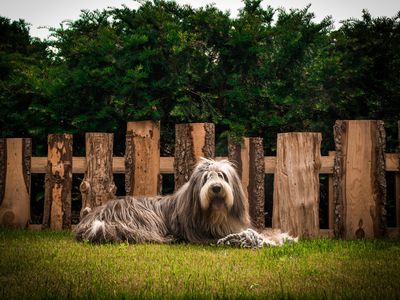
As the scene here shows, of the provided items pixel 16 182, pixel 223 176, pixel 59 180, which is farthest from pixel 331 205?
pixel 16 182

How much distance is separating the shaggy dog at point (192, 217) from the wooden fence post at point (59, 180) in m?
0.87

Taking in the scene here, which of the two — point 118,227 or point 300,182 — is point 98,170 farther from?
point 300,182

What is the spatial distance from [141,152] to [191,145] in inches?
26.7

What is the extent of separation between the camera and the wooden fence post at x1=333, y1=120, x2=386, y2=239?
20.6 ft

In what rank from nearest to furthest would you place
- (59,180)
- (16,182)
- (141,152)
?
(141,152)
(59,180)
(16,182)

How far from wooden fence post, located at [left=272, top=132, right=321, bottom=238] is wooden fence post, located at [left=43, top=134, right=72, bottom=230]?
110 inches

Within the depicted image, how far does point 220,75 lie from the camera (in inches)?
278

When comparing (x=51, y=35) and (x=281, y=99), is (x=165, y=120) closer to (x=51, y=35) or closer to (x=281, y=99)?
(x=281, y=99)

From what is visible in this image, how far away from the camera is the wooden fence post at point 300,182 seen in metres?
6.36

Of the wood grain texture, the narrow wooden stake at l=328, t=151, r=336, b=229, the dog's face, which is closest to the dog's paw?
the dog's face

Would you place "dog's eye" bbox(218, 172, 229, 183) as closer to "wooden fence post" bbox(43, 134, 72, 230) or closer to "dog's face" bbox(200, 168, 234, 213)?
"dog's face" bbox(200, 168, 234, 213)

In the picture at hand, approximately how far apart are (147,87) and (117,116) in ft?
1.99

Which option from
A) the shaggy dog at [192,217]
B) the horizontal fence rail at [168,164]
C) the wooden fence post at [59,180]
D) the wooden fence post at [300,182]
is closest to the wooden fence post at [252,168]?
the horizontal fence rail at [168,164]

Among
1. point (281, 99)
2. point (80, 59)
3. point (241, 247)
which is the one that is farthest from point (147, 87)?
point (241, 247)
